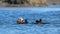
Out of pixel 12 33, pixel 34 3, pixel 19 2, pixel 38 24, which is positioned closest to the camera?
pixel 12 33

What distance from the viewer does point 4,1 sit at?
11744 cm

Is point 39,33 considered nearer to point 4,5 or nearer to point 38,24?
point 38,24

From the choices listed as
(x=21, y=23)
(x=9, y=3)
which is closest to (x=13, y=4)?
(x=9, y=3)

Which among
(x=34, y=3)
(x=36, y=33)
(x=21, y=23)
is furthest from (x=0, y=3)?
(x=36, y=33)

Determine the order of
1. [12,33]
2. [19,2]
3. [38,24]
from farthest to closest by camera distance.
Answer: 1. [19,2]
2. [38,24]
3. [12,33]

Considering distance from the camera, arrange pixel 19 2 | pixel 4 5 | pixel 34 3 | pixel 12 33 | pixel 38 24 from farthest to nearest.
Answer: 1. pixel 34 3
2. pixel 19 2
3. pixel 4 5
4. pixel 38 24
5. pixel 12 33

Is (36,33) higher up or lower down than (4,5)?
higher up

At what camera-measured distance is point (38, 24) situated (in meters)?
31.5

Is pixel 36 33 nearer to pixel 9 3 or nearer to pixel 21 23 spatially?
pixel 21 23

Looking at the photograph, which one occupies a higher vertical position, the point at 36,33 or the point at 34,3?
Result: the point at 36,33

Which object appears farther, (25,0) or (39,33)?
(25,0)

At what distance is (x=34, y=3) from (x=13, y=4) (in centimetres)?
1480

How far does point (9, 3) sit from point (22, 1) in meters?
7.10

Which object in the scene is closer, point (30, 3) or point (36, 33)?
point (36, 33)
